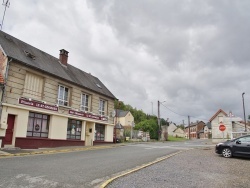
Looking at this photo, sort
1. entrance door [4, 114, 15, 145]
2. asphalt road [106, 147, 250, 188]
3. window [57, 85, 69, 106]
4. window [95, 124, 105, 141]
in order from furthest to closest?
window [95, 124, 105, 141]
window [57, 85, 69, 106]
entrance door [4, 114, 15, 145]
asphalt road [106, 147, 250, 188]

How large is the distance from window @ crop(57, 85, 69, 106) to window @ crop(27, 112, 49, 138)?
6.50 ft

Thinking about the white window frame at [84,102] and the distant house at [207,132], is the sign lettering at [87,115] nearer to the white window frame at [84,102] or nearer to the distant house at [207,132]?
the white window frame at [84,102]

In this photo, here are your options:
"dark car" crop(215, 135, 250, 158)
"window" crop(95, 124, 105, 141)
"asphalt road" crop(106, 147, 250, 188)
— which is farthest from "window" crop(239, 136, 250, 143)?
"window" crop(95, 124, 105, 141)

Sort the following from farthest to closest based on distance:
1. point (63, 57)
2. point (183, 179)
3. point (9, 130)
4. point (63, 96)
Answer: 1. point (63, 57)
2. point (63, 96)
3. point (9, 130)
4. point (183, 179)

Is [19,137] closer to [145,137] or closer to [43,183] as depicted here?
[43,183]

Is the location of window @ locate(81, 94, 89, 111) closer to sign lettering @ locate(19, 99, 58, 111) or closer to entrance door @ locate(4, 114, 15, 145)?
sign lettering @ locate(19, 99, 58, 111)

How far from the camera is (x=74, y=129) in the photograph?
919 inches

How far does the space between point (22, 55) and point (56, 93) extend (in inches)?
160

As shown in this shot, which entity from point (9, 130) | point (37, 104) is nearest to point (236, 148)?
point (37, 104)

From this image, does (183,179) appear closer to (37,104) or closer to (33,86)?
(37,104)

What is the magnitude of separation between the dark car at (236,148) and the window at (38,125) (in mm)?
13177

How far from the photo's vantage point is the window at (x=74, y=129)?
74.3 ft

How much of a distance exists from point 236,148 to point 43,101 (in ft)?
46.4

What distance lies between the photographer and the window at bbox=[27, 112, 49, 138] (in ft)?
60.8
